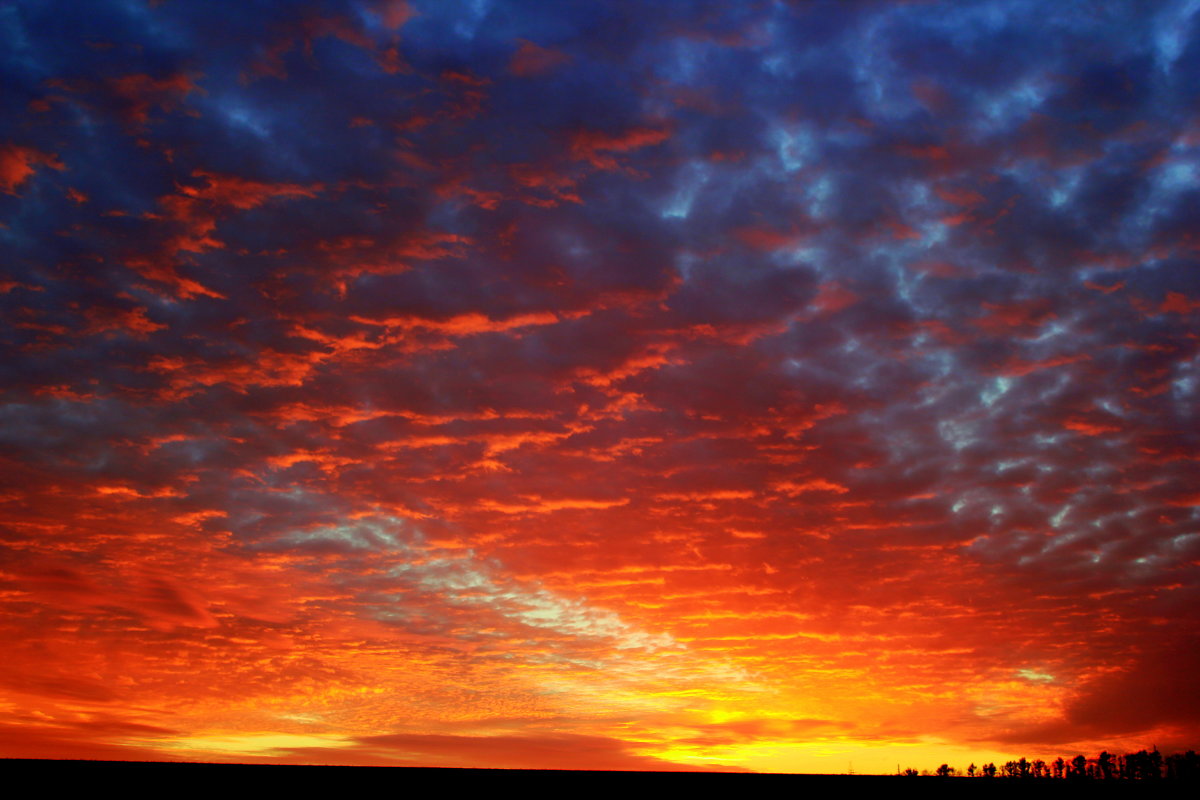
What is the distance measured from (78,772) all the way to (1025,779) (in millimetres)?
22736

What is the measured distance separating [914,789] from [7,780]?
20512 mm

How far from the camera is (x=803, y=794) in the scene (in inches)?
859

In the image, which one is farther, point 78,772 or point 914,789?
point 914,789

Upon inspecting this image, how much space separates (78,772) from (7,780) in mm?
1271

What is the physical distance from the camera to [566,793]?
20.6 metres

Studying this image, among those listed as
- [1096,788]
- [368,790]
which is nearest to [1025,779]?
[1096,788]

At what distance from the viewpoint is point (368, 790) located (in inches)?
795

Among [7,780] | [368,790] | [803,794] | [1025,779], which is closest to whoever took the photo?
[7,780]

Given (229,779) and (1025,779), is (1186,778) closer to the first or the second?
(1025,779)

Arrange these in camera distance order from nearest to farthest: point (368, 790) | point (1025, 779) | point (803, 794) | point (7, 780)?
1. point (7, 780)
2. point (368, 790)
3. point (803, 794)
4. point (1025, 779)

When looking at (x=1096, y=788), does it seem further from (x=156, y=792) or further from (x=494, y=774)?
(x=156, y=792)

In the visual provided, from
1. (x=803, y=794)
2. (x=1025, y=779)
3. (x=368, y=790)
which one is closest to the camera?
(x=368, y=790)

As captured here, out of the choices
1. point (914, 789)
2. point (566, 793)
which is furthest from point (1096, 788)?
point (566, 793)

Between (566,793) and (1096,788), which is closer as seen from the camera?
(566,793)
